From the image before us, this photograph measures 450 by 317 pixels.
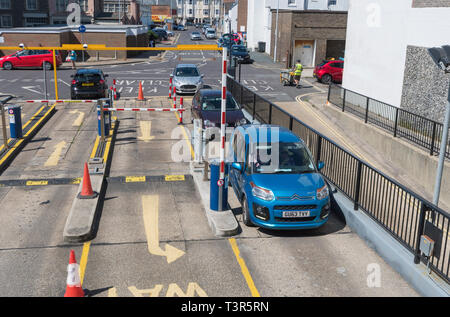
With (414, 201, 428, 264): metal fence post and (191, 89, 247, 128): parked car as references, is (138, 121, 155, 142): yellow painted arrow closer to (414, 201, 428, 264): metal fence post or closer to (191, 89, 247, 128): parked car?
(191, 89, 247, 128): parked car

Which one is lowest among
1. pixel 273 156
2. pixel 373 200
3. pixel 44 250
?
pixel 44 250

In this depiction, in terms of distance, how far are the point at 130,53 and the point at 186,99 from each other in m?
27.2

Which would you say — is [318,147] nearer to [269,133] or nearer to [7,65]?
[269,133]

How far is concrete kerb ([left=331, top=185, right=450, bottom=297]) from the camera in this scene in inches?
301

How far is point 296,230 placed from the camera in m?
10.4

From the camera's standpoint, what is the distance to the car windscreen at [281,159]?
1056 cm

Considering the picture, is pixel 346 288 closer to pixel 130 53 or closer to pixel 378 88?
pixel 378 88

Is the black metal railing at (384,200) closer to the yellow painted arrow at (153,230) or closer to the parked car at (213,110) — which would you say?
the parked car at (213,110)

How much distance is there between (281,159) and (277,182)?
87 cm

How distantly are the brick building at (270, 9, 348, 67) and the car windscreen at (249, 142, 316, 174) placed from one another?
3762cm

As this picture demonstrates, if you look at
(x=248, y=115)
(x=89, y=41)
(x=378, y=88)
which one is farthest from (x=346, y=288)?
(x=89, y=41)

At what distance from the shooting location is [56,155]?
52.2 ft

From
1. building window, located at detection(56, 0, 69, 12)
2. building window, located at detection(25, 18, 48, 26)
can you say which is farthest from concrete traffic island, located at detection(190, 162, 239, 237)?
building window, located at detection(56, 0, 69, 12)

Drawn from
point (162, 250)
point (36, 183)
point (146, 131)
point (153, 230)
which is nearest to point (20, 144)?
point (36, 183)
